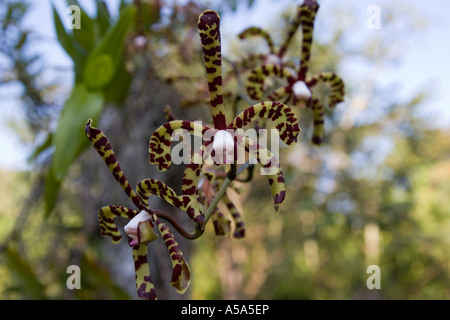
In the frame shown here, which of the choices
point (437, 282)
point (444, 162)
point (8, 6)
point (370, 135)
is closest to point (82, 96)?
point (8, 6)

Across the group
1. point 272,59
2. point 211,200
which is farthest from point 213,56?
point 272,59

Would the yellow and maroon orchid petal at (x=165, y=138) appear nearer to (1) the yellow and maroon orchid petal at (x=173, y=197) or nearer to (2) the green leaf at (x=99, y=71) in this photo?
(1) the yellow and maroon orchid petal at (x=173, y=197)

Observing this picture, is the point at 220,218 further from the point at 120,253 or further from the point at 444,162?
the point at 444,162

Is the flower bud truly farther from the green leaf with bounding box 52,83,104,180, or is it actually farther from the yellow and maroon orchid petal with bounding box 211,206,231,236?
the green leaf with bounding box 52,83,104,180

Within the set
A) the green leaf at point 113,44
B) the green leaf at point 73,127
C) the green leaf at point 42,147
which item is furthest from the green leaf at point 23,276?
the green leaf at point 113,44

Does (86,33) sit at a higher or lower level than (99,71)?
higher

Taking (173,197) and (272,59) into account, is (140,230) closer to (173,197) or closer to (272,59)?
(173,197)
